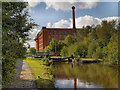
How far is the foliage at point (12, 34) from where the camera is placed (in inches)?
291

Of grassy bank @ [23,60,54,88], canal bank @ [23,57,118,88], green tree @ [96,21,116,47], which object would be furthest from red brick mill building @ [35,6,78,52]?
grassy bank @ [23,60,54,88]

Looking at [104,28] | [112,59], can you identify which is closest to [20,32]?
[112,59]

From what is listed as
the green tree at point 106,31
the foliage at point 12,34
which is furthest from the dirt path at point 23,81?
the green tree at point 106,31

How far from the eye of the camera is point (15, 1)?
9.49m

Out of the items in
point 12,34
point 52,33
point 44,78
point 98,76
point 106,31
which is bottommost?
point 98,76

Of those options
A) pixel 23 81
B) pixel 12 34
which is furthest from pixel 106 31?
pixel 12 34

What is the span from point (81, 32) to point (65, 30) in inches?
1121

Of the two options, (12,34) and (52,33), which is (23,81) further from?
(52,33)

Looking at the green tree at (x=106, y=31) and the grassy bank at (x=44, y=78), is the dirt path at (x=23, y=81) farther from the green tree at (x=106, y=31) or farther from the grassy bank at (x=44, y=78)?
the green tree at (x=106, y=31)

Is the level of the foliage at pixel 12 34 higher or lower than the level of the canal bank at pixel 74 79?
higher

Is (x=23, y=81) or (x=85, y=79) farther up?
(x=23, y=81)

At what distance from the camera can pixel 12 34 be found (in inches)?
333

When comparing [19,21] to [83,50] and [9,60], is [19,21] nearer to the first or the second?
[9,60]

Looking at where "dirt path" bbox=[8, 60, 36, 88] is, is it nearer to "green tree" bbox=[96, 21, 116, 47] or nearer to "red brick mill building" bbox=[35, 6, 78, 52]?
"green tree" bbox=[96, 21, 116, 47]
